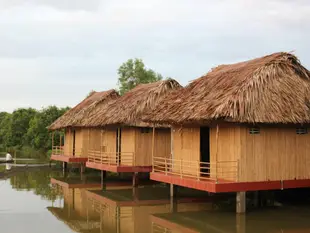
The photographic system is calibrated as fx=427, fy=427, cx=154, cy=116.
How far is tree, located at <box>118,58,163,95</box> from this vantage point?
1929 inches

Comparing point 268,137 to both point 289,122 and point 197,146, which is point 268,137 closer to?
point 289,122

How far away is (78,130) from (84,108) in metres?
1.60

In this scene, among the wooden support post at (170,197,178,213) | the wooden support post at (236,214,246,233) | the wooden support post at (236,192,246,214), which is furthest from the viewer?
the wooden support post at (170,197,178,213)

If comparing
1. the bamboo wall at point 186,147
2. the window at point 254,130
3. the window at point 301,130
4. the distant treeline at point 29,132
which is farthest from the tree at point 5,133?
the window at point 301,130

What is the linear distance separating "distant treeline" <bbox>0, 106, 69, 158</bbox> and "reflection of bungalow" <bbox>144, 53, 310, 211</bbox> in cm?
3383

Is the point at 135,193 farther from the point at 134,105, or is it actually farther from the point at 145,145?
the point at 134,105

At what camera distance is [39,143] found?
49.9m

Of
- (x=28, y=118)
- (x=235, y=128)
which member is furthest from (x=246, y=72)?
(x=28, y=118)

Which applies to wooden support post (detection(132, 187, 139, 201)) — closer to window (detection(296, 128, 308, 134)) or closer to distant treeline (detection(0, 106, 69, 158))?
window (detection(296, 128, 308, 134))

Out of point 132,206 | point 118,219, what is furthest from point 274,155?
point 132,206

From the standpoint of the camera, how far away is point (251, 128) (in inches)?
594

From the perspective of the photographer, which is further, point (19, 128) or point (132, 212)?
point (19, 128)

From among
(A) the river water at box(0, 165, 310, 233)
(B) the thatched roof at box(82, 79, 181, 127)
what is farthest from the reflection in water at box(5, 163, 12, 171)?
(B) the thatched roof at box(82, 79, 181, 127)

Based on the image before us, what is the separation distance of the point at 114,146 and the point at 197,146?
888cm
